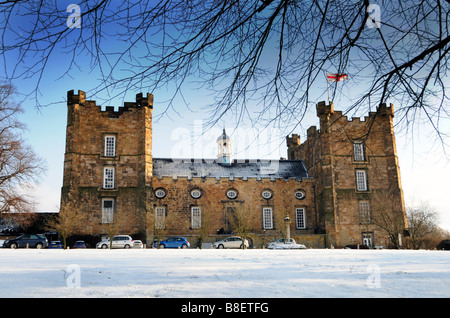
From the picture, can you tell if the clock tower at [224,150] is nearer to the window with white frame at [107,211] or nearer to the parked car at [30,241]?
the window with white frame at [107,211]

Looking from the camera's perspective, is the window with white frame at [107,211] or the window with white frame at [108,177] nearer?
the window with white frame at [107,211]

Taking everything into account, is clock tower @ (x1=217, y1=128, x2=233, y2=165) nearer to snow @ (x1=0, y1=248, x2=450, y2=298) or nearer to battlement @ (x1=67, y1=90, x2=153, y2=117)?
battlement @ (x1=67, y1=90, x2=153, y2=117)

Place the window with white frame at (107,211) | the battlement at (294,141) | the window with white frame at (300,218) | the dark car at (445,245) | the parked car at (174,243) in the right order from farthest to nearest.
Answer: the battlement at (294,141) < the window with white frame at (300,218) < the window with white frame at (107,211) < the dark car at (445,245) < the parked car at (174,243)

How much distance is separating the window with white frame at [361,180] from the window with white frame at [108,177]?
24.0 meters

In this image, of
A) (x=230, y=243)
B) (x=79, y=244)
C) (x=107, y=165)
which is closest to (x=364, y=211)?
(x=230, y=243)

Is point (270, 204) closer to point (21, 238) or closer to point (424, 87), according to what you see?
point (21, 238)

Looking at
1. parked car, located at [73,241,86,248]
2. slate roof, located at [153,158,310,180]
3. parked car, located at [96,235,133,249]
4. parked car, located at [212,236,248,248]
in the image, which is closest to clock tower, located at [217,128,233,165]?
slate roof, located at [153,158,310,180]

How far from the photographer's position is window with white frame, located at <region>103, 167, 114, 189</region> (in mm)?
35938

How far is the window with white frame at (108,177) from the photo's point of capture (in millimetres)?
35938

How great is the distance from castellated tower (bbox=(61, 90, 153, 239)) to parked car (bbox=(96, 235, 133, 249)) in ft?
8.08

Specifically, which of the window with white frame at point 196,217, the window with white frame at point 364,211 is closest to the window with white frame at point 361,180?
the window with white frame at point 364,211

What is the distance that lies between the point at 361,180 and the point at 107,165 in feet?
82.0

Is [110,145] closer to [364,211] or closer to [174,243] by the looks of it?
[174,243]
